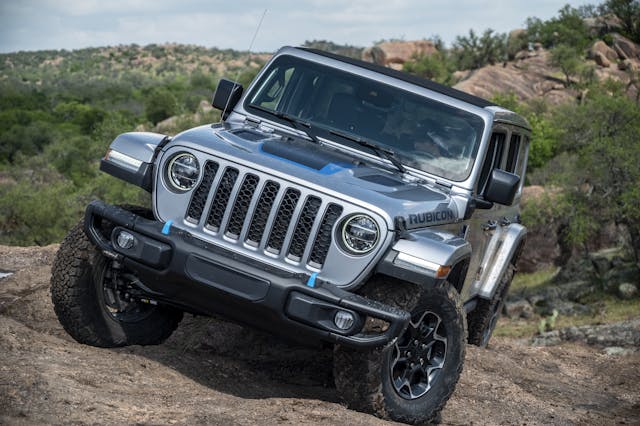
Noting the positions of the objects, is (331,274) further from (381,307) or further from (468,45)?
(468,45)

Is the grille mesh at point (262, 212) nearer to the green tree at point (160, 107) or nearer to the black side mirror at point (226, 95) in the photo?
the black side mirror at point (226, 95)

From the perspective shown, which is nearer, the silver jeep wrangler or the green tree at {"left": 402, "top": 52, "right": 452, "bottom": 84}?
the silver jeep wrangler

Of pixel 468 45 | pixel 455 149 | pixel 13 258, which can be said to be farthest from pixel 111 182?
pixel 468 45

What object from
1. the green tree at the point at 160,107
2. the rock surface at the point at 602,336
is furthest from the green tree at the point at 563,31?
the rock surface at the point at 602,336

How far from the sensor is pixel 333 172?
19.1ft

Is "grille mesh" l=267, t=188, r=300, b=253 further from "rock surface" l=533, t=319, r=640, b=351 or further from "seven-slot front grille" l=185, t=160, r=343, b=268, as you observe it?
"rock surface" l=533, t=319, r=640, b=351

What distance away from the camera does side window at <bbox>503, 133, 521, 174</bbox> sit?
27.1 feet

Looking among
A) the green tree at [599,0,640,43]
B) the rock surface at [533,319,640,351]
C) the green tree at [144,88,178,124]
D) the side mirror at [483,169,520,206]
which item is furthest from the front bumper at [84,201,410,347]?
the green tree at [599,0,640,43]

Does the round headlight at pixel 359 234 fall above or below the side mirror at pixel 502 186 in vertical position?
below

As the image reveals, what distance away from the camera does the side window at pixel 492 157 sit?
7.21m

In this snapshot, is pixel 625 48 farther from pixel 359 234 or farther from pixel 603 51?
pixel 359 234

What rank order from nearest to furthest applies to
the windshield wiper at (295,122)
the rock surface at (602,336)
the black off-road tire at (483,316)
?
the windshield wiper at (295,122)
the black off-road tire at (483,316)
the rock surface at (602,336)

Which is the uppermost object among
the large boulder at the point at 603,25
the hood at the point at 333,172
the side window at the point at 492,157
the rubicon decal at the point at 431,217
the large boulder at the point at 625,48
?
the large boulder at the point at 603,25

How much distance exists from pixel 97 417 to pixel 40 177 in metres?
36.4
